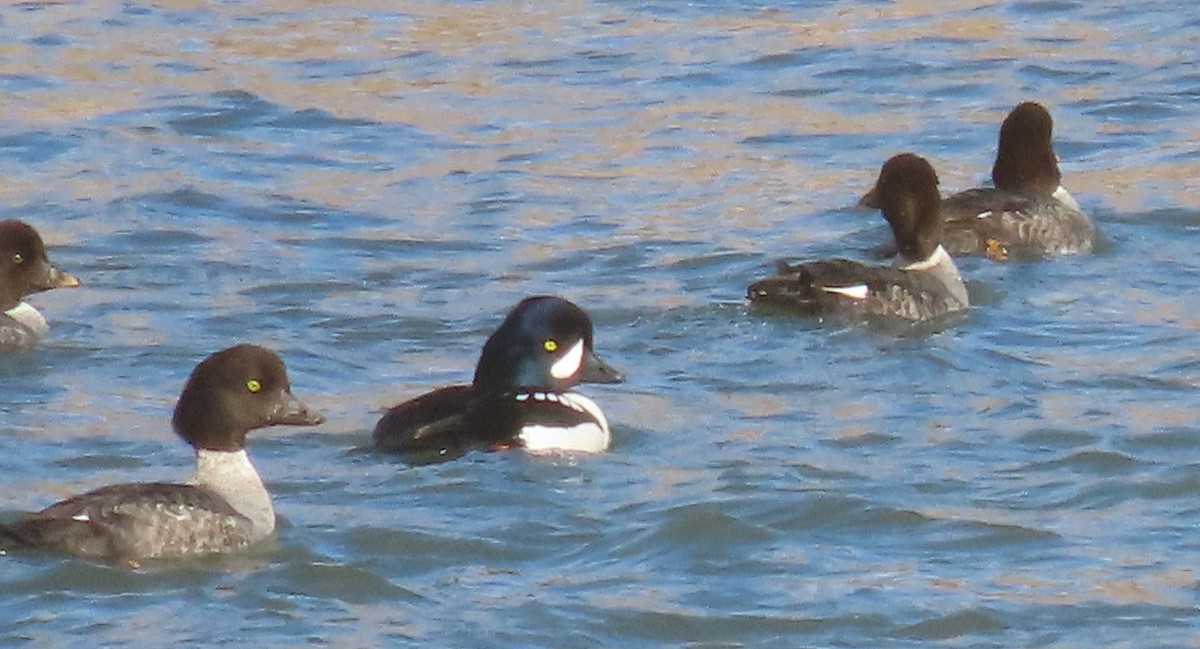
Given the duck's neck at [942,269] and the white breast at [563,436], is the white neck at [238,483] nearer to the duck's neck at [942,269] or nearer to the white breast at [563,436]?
the white breast at [563,436]

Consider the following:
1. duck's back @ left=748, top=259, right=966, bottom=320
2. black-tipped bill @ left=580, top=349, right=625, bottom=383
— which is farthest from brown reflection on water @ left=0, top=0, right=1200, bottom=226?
black-tipped bill @ left=580, top=349, right=625, bottom=383

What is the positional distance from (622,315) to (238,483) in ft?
13.2

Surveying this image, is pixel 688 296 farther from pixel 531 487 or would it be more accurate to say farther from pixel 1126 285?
pixel 531 487

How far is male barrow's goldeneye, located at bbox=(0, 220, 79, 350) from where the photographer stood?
A: 13.7m

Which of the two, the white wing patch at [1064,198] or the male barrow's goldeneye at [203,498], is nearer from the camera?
the male barrow's goldeneye at [203,498]

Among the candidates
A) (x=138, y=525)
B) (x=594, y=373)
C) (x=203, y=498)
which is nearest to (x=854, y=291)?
(x=594, y=373)

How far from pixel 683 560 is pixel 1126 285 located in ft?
17.0

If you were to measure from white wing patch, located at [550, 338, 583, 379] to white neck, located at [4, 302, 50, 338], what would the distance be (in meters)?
3.12

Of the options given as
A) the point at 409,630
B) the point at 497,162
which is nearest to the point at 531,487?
the point at 409,630

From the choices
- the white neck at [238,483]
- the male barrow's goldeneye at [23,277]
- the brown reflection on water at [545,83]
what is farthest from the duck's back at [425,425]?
the brown reflection on water at [545,83]

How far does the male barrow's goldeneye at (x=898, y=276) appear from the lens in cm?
1362

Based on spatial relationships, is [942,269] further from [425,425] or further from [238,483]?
[238,483]

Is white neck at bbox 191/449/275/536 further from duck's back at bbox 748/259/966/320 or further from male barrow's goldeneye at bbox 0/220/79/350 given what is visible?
duck's back at bbox 748/259/966/320

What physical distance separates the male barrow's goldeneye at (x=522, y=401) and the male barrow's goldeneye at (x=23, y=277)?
2823mm
